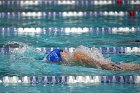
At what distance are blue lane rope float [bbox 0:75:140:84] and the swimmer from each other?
19.8 inches

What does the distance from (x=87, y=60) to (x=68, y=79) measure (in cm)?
85

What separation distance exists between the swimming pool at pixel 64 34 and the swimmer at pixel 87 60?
0.12m

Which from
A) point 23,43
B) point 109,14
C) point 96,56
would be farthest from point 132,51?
point 109,14

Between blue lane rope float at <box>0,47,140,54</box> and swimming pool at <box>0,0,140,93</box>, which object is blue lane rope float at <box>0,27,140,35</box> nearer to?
swimming pool at <box>0,0,140,93</box>

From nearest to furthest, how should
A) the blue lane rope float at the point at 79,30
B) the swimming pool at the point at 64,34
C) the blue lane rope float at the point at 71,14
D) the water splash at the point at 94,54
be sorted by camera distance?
the swimming pool at the point at 64,34
the water splash at the point at 94,54
the blue lane rope float at the point at 79,30
the blue lane rope float at the point at 71,14

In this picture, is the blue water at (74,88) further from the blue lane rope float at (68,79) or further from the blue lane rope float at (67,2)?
the blue lane rope float at (67,2)

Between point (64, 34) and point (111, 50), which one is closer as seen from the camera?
point (111, 50)

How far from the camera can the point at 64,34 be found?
10.6 metres

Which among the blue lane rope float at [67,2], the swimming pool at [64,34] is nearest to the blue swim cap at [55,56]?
the swimming pool at [64,34]

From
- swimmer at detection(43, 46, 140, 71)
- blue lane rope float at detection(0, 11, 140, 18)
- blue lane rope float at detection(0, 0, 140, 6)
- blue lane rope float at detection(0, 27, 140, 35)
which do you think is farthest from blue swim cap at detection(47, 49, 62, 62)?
blue lane rope float at detection(0, 0, 140, 6)

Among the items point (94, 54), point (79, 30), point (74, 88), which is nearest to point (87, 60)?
point (94, 54)

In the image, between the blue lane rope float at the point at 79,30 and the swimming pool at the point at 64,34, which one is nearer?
the swimming pool at the point at 64,34

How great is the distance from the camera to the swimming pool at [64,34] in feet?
23.8

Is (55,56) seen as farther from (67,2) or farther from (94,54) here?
(67,2)
